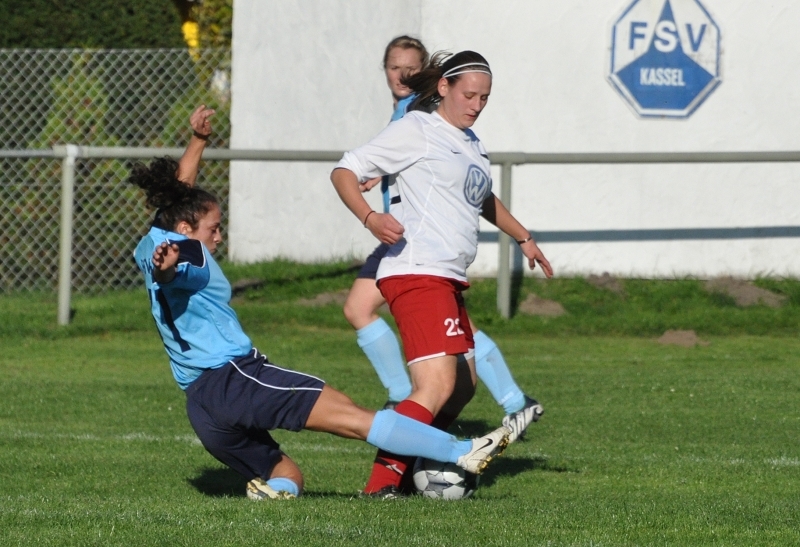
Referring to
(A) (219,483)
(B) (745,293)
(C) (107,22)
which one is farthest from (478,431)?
(C) (107,22)

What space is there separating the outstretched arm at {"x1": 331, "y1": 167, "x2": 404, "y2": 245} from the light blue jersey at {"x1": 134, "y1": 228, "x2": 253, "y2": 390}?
25.1 inches

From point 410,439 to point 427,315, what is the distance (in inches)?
21.6

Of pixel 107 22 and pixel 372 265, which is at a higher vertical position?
pixel 107 22

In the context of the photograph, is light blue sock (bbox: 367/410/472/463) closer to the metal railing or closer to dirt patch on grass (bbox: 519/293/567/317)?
the metal railing

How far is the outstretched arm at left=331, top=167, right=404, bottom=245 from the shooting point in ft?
16.8

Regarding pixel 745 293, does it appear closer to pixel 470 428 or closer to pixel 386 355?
pixel 470 428

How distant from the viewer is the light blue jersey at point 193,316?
203 inches

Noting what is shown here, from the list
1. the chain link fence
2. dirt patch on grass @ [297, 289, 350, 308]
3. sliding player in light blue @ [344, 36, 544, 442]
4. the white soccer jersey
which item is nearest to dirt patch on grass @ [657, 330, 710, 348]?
dirt patch on grass @ [297, 289, 350, 308]

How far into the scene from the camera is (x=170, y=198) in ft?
17.4

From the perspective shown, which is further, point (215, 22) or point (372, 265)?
point (215, 22)

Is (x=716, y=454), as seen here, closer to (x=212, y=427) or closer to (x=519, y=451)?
(x=519, y=451)

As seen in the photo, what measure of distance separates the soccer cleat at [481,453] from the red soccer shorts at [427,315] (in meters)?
0.43

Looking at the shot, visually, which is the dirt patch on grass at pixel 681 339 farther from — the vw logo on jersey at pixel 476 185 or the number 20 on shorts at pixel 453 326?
the number 20 on shorts at pixel 453 326

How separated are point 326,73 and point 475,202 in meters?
7.00
